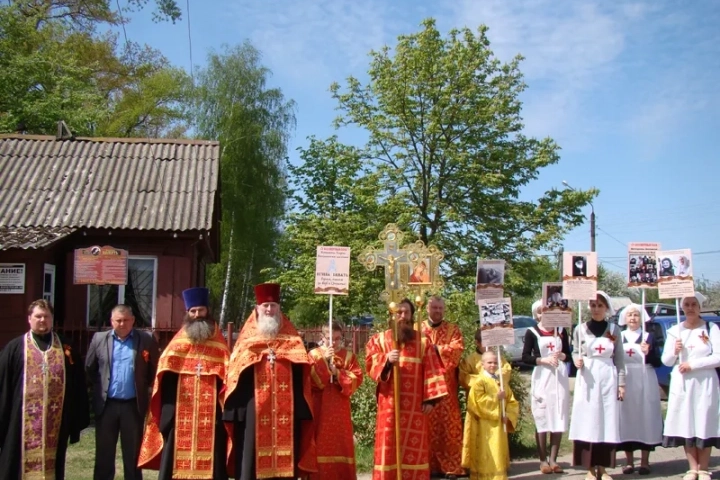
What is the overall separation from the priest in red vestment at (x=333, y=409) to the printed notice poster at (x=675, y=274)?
3443 mm

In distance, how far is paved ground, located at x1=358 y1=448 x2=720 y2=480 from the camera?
314 inches

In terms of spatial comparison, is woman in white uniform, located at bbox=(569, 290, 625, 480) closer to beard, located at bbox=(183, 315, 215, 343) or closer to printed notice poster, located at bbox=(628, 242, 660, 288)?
printed notice poster, located at bbox=(628, 242, 660, 288)

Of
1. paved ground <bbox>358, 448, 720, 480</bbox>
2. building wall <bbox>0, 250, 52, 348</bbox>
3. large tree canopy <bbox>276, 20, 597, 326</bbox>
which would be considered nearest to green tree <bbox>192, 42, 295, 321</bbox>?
large tree canopy <bbox>276, 20, 597, 326</bbox>

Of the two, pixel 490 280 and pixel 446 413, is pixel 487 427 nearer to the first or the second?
pixel 446 413

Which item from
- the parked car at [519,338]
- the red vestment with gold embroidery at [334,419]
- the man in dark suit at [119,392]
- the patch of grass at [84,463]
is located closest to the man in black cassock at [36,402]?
the man in dark suit at [119,392]

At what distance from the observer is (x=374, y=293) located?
23.6 metres

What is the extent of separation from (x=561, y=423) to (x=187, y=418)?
4.02 metres

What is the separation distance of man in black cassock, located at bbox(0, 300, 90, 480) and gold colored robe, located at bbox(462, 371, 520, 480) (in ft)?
12.5

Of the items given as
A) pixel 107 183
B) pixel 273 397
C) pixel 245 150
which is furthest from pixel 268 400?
pixel 245 150

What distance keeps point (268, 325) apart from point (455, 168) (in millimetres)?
18923

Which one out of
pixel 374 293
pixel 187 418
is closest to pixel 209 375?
pixel 187 418

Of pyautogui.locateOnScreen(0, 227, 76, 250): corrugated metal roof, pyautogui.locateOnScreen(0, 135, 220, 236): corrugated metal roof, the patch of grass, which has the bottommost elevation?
the patch of grass

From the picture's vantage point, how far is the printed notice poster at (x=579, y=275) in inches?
305

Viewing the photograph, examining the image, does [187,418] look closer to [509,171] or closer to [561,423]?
[561,423]
